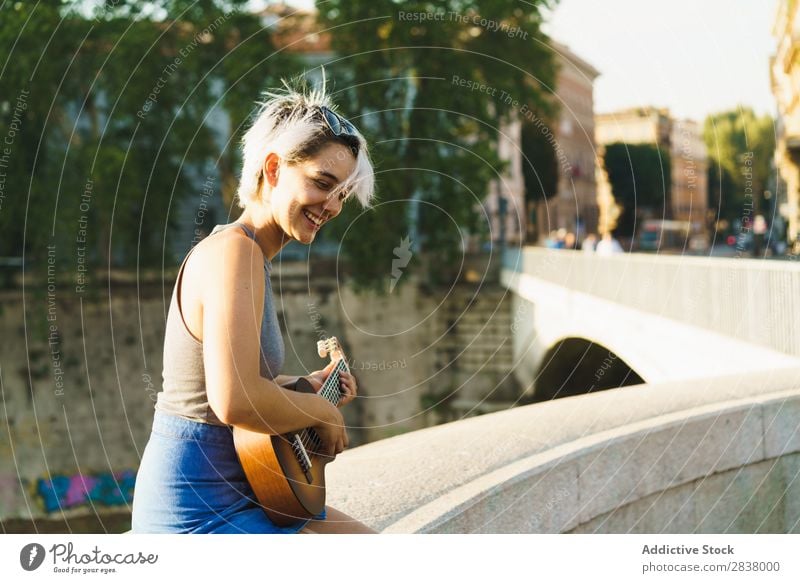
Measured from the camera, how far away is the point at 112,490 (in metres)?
22.3

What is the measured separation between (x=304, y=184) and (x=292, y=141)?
96 millimetres

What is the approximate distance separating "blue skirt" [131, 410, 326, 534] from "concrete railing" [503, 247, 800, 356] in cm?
530

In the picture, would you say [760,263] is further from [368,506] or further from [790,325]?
[368,506]

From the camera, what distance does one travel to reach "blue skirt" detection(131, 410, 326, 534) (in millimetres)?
2174

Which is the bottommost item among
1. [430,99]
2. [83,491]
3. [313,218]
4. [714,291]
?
[83,491]

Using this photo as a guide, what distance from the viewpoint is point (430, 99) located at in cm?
1928

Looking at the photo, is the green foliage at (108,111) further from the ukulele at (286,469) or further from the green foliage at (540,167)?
the green foliage at (540,167)

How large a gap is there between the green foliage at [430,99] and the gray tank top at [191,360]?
1509 centimetres

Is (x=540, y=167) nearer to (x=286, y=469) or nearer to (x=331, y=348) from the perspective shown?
(x=331, y=348)

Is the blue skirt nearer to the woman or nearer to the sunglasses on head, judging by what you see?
the woman

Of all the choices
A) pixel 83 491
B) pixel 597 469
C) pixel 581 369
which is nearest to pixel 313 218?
pixel 597 469

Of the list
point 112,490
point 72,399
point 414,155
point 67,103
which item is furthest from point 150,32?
point 112,490

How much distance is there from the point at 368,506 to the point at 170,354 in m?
1.63
